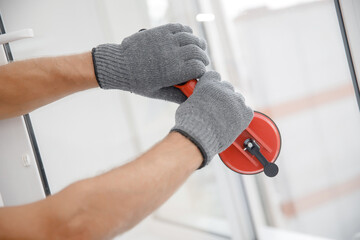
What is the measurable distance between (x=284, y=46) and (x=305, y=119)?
29 cm

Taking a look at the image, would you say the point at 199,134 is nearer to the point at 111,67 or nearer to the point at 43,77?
the point at 111,67

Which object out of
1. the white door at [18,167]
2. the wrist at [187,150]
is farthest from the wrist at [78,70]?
the wrist at [187,150]

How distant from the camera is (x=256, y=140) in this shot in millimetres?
853

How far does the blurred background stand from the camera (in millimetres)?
1182

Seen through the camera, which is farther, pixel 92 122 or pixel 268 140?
pixel 92 122

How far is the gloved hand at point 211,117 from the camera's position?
27.2 inches

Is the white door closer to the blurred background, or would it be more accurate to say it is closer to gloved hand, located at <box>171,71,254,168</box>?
the blurred background

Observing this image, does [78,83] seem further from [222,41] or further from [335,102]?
[335,102]

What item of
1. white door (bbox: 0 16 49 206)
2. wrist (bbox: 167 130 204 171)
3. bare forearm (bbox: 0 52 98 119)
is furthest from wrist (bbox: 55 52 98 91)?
wrist (bbox: 167 130 204 171)

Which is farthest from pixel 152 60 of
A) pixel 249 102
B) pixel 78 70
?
pixel 249 102

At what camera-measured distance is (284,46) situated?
1271 mm

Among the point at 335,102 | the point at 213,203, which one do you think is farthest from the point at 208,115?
the point at 213,203

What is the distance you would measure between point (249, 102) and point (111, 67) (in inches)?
29.0

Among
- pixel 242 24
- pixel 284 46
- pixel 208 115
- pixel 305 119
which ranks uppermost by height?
pixel 242 24
